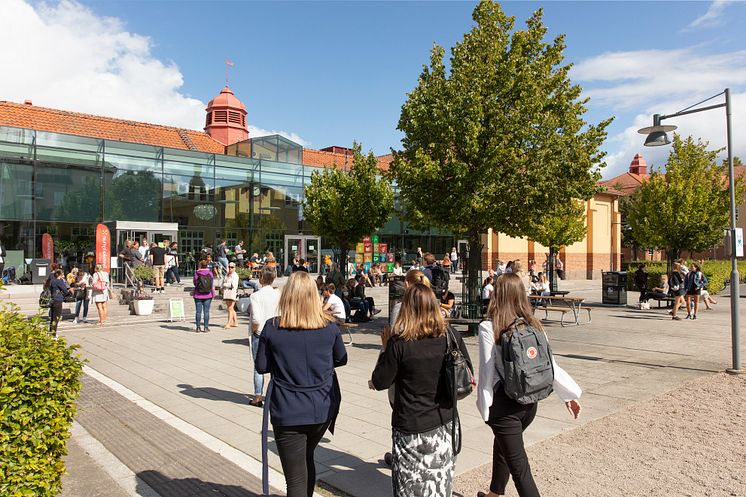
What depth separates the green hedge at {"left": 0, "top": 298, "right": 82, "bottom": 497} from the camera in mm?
3316

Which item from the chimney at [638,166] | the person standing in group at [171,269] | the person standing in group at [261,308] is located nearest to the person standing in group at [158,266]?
the person standing in group at [171,269]

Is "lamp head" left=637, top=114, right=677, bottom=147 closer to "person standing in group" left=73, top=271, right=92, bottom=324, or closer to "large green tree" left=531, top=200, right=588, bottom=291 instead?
"large green tree" left=531, top=200, right=588, bottom=291

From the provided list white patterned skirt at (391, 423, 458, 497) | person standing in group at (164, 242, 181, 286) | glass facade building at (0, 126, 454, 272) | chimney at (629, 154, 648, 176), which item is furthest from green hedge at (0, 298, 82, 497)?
chimney at (629, 154, 648, 176)

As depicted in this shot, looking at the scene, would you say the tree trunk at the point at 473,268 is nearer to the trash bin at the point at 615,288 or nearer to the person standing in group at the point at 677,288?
the person standing in group at the point at 677,288

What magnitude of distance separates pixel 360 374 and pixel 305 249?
72.6 feet

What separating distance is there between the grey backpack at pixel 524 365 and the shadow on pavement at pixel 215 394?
178 inches

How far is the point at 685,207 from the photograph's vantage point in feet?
77.6

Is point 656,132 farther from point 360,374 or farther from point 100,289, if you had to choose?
point 100,289

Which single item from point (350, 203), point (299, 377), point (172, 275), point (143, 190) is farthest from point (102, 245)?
point (299, 377)

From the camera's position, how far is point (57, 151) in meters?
23.0

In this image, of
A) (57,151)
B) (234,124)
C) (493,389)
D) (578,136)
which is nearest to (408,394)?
(493,389)

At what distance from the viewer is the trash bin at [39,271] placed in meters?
20.6

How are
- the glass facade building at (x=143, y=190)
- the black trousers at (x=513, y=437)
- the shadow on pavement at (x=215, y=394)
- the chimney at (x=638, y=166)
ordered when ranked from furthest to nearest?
the chimney at (x=638, y=166)
the glass facade building at (x=143, y=190)
the shadow on pavement at (x=215, y=394)
the black trousers at (x=513, y=437)

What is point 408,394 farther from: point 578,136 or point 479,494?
point 578,136
